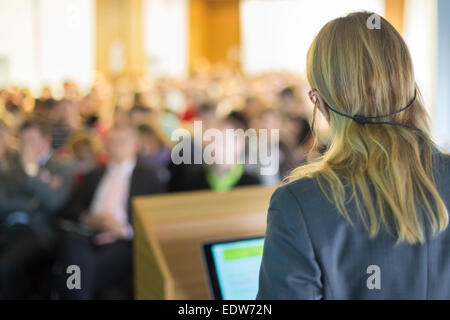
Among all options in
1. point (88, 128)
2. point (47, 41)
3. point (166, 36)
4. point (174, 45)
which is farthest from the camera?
point (174, 45)

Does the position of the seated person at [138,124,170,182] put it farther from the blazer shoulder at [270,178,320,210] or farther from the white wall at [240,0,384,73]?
the white wall at [240,0,384,73]

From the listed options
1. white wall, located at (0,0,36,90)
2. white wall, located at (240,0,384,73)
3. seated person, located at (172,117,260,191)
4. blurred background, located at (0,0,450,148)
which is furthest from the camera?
white wall, located at (240,0,384,73)

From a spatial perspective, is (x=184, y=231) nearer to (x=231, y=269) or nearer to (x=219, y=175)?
(x=231, y=269)

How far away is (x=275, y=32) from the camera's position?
16969mm

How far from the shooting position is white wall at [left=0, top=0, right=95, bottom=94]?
901 cm

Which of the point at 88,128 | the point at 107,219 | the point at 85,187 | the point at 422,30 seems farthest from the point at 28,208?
the point at 422,30

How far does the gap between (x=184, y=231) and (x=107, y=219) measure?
1471mm

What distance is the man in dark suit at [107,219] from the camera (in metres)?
2.75

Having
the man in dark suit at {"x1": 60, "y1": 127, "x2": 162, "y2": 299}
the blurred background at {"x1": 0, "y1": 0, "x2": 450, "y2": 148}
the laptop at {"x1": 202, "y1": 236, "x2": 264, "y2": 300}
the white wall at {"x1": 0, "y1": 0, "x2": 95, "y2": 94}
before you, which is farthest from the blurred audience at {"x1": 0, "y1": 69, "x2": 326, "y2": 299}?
the white wall at {"x1": 0, "y1": 0, "x2": 95, "y2": 94}

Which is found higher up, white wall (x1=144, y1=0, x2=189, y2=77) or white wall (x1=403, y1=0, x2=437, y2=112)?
white wall (x1=144, y1=0, x2=189, y2=77)

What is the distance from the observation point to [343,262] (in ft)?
2.48

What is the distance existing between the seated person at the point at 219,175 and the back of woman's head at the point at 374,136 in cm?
233

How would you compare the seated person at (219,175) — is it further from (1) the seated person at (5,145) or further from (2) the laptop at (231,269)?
(2) the laptop at (231,269)

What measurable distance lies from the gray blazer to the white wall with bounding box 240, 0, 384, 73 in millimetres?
13840
